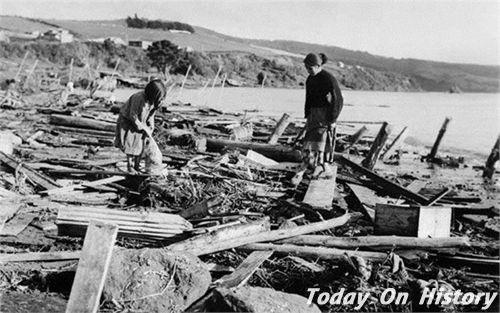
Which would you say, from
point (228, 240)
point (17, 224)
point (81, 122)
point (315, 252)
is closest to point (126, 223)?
point (228, 240)

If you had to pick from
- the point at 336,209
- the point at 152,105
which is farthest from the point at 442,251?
the point at 152,105

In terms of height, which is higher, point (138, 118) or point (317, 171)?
point (138, 118)

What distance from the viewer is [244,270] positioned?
5102 millimetres

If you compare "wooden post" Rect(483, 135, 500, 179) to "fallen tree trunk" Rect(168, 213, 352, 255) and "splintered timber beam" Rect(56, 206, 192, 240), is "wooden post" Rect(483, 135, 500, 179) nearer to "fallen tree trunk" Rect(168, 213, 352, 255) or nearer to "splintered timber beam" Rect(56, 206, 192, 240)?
"fallen tree trunk" Rect(168, 213, 352, 255)

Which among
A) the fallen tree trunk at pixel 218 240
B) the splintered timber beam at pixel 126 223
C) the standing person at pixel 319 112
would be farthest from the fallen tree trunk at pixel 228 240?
the standing person at pixel 319 112

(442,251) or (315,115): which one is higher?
(315,115)

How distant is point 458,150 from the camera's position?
923 inches

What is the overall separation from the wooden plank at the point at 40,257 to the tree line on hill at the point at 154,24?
127 m

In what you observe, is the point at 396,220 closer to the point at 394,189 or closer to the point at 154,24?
the point at 394,189

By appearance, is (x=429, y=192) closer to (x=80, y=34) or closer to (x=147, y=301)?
(x=147, y=301)

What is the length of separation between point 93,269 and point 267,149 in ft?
28.8

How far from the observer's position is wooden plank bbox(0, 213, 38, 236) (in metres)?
6.29

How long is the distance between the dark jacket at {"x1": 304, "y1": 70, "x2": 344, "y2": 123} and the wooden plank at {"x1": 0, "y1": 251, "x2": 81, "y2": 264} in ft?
17.3

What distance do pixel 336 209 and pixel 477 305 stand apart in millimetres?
3126
